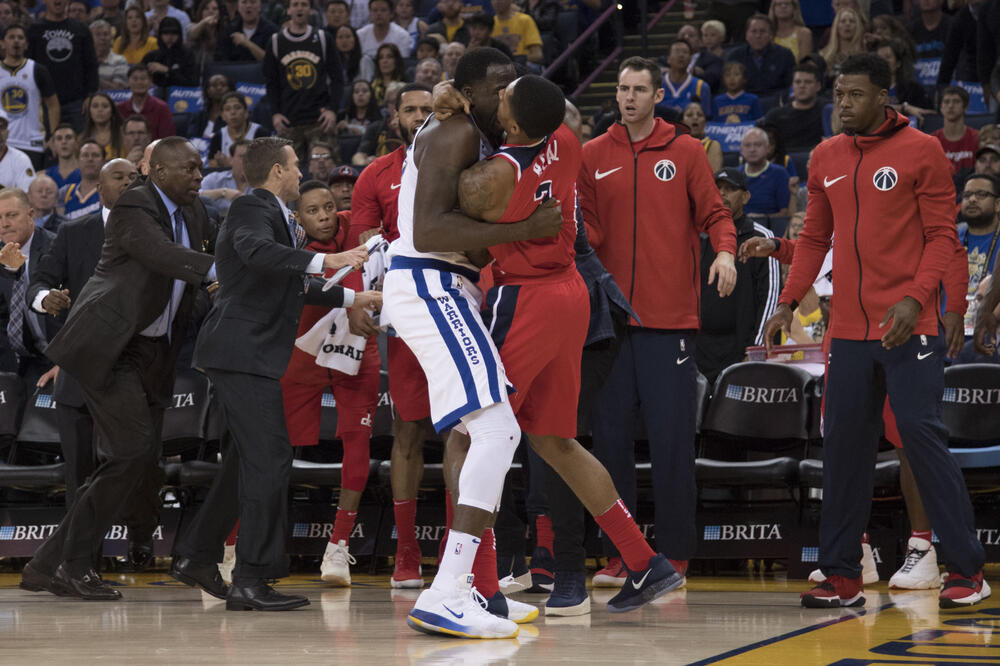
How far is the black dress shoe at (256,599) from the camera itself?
17.7 feet

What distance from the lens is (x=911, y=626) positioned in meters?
4.70

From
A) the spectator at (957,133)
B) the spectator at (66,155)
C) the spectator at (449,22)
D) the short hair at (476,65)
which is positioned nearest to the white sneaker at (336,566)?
the short hair at (476,65)

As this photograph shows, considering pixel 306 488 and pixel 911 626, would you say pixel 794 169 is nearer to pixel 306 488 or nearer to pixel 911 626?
pixel 306 488

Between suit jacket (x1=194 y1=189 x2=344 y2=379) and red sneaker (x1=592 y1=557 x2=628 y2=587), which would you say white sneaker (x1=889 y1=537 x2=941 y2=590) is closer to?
red sneaker (x1=592 y1=557 x2=628 y2=587)

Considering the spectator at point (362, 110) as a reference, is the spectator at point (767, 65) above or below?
above

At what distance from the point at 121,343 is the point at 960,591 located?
142 inches

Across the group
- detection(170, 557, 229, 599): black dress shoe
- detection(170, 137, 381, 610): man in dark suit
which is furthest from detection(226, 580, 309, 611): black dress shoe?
detection(170, 557, 229, 599): black dress shoe

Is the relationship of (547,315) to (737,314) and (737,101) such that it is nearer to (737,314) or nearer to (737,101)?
(737,314)

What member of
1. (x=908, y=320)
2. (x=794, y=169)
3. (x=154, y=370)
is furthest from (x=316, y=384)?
(x=794, y=169)

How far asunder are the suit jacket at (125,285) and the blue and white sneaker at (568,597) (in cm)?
201

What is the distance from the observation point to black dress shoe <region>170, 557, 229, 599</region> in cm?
570

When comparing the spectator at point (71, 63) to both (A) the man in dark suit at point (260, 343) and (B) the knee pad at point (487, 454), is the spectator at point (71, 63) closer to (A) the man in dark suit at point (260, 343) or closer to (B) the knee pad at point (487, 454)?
(A) the man in dark suit at point (260, 343)

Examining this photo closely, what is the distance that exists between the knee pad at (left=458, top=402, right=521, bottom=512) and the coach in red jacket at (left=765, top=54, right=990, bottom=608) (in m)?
1.53

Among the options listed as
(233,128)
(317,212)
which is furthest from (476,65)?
(233,128)
